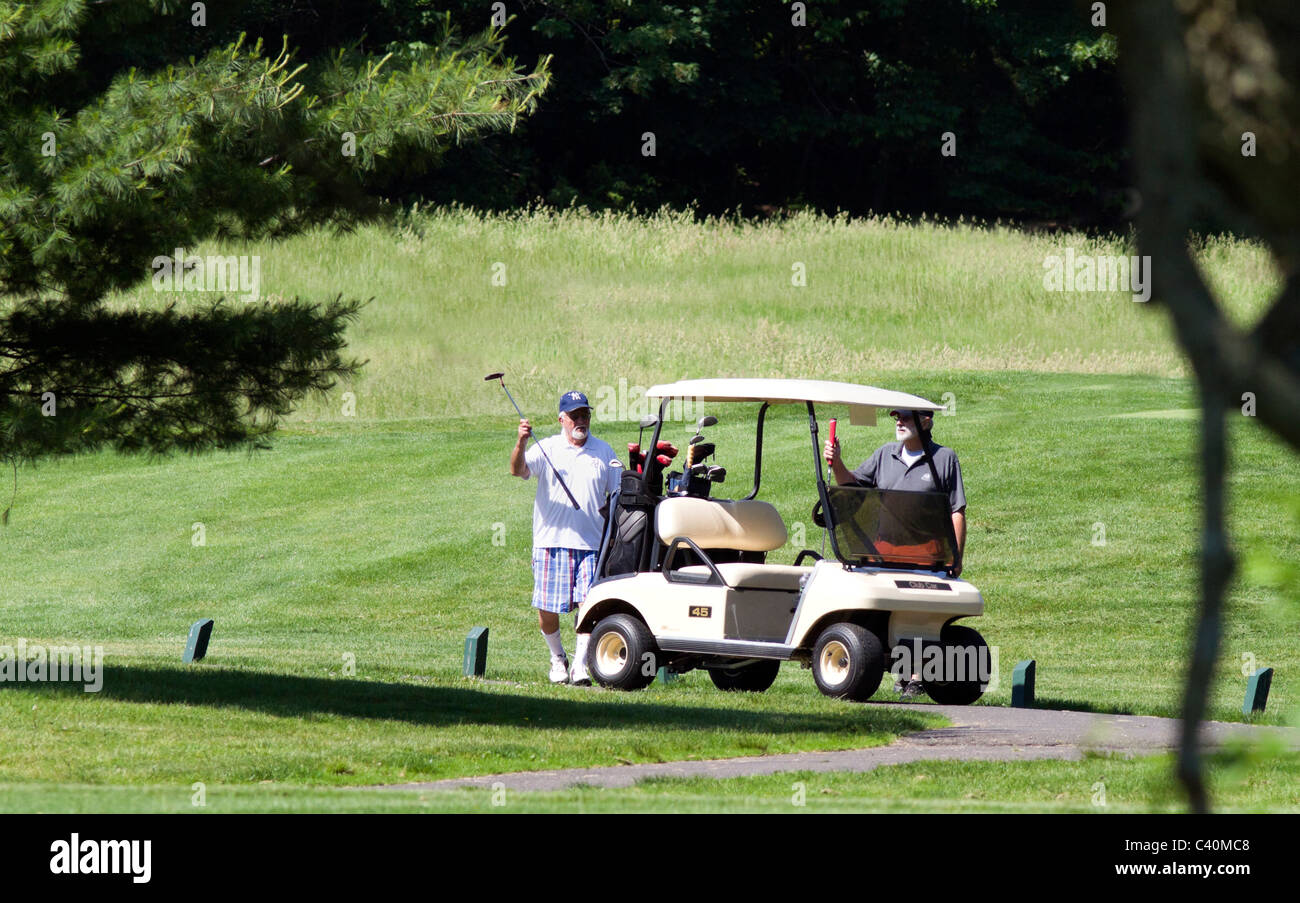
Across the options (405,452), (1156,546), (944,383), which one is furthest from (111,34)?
(944,383)

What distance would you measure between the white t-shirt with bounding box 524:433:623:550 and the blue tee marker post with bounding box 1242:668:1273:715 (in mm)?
4497

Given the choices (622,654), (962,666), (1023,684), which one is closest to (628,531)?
(622,654)

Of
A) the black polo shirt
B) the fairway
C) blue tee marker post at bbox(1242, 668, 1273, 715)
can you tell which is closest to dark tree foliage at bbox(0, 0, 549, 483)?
the fairway

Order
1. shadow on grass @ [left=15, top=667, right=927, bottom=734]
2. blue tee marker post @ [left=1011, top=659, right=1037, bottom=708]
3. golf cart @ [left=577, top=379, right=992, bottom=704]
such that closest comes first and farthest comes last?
shadow on grass @ [left=15, top=667, right=927, bottom=734], golf cart @ [left=577, top=379, right=992, bottom=704], blue tee marker post @ [left=1011, top=659, right=1037, bottom=708]

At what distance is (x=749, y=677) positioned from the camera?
12.5 metres

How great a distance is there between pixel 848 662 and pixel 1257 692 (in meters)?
2.85

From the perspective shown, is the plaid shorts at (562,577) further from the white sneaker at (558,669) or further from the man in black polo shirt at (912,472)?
the man in black polo shirt at (912,472)

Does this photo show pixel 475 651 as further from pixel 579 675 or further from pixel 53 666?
pixel 53 666

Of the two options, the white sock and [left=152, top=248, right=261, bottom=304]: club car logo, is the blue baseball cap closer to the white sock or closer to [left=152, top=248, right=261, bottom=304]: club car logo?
the white sock

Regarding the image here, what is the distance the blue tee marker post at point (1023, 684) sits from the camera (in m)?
11.2

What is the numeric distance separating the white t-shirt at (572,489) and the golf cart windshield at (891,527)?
66.9 inches

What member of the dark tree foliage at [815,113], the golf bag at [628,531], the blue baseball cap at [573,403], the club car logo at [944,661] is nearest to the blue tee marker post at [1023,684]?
the club car logo at [944,661]

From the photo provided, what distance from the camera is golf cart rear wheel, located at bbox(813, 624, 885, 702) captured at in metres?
10.7
